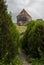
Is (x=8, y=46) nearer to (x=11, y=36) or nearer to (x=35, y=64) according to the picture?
(x=11, y=36)

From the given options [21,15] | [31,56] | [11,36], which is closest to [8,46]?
[11,36]

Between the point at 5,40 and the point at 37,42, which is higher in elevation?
the point at 5,40

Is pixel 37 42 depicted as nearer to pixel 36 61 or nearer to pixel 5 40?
pixel 36 61

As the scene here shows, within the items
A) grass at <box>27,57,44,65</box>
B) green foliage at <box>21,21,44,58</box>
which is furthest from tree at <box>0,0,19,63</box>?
green foliage at <box>21,21,44,58</box>

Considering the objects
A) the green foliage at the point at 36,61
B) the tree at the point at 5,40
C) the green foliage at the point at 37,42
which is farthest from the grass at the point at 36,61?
the tree at the point at 5,40

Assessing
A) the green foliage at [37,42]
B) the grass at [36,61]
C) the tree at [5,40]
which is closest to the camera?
the tree at [5,40]

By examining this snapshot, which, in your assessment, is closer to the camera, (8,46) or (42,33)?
(8,46)

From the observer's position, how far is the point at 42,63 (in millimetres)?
41781

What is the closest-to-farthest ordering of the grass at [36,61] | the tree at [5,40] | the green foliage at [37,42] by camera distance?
the tree at [5,40]
the grass at [36,61]
the green foliage at [37,42]

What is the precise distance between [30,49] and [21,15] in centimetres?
6467

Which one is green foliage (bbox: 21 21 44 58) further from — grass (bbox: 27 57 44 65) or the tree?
the tree

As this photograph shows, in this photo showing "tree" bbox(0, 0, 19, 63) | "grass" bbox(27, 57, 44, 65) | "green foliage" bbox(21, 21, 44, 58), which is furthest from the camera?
"green foliage" bbox(21, 21, 44, 58)

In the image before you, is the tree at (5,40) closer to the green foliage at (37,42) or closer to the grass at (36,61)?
the grass at (36,61)

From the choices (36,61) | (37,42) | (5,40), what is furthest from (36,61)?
(5,40)
